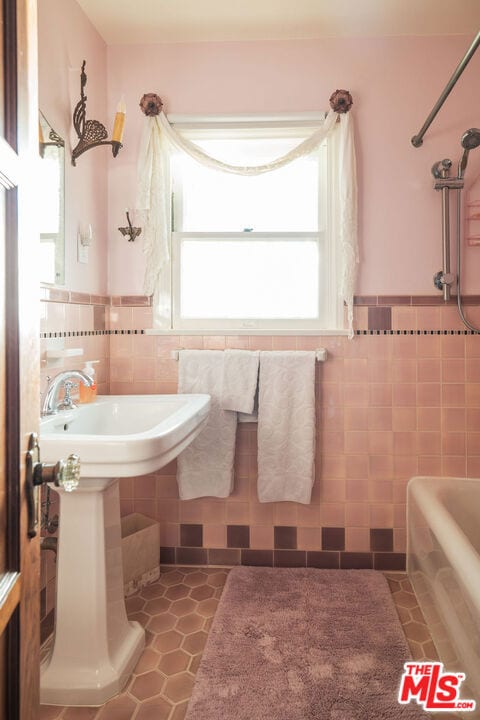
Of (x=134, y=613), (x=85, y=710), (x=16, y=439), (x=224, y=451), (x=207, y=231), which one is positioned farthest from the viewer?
(x=207, y=231)

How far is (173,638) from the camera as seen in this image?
5.80ft

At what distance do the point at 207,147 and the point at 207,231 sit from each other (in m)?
0.40

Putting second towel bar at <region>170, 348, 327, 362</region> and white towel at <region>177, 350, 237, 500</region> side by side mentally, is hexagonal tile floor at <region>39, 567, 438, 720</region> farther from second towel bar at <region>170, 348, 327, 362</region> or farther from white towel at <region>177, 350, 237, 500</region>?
second towel bar at <region>170, 348, 327, 362</region>

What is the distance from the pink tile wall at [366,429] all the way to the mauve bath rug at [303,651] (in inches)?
9.9

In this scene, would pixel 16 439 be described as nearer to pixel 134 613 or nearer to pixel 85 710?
pixel 85 710

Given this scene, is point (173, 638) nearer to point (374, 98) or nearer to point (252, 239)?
point (252, 239)

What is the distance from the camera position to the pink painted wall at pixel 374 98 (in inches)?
87.7

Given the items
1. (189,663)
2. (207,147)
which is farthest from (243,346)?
(189,663)

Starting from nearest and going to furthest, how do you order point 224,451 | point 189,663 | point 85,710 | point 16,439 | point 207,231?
point 16,439, point 85,710, point 189,663, point 224,451, point 207,231

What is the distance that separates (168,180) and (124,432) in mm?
1187

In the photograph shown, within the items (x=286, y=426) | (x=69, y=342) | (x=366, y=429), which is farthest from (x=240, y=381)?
(x=69, y=342)

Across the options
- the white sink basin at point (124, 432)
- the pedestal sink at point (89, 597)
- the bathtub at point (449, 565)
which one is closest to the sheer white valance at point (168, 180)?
the white sink basin at point (124, 432)

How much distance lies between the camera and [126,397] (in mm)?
2025

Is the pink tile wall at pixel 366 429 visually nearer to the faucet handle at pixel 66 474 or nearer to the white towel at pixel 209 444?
Answer: the white towel at pixel 209 444
